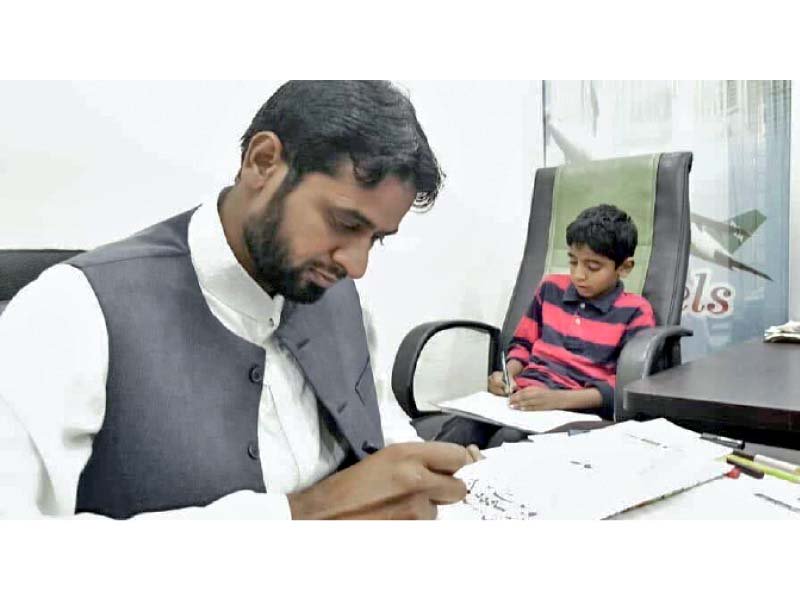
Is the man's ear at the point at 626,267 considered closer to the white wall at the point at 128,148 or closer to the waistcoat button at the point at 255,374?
the white wall at the point at 128,148

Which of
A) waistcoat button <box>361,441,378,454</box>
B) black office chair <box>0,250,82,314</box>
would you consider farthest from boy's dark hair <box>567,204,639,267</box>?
black office chair <box>0,250,82,314</box>

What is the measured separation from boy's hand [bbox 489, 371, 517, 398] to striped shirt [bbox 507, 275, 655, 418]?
0.02 meters

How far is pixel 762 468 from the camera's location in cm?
61

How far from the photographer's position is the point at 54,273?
1.52 feet

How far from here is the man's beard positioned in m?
0.51

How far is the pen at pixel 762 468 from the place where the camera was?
595mm

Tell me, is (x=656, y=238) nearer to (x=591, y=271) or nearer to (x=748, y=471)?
(x=591, y=271)

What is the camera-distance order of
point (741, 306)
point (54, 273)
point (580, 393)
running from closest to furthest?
point (54, 273), point (580, 393), point (741, 306)

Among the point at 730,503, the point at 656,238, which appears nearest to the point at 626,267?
the point at 656,238

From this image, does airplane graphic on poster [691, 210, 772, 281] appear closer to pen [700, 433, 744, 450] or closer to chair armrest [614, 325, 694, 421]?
chair armrest [614, 325, 694, 421]

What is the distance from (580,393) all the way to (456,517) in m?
0.32

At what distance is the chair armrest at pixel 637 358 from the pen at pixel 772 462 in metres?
0.17
